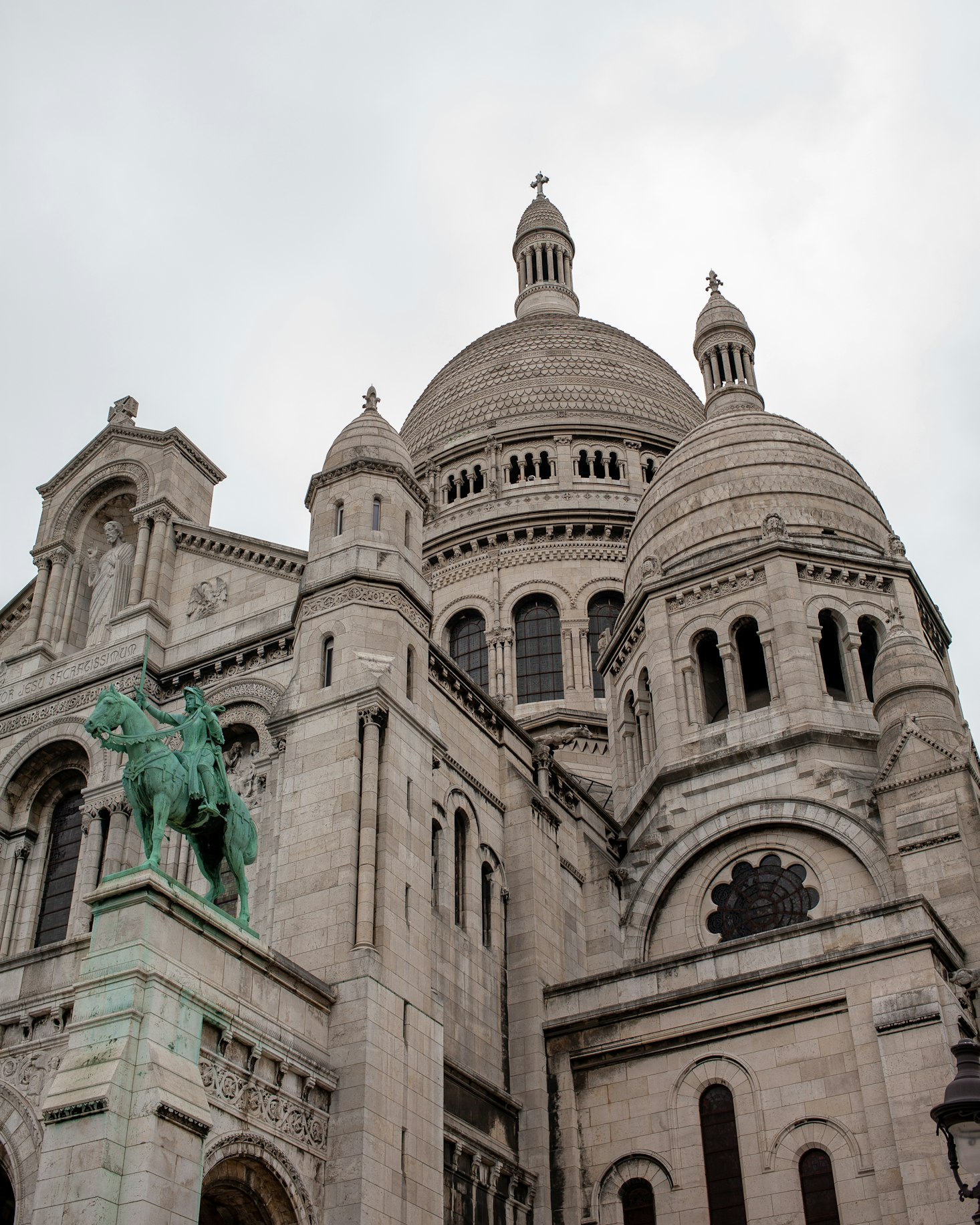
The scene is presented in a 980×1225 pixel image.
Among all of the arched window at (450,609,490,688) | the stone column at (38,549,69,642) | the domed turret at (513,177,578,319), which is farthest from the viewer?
the domed turret at (513,177,578,319)

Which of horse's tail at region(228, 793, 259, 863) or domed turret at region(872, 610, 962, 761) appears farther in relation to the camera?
domed turret at region(872, 610, 962, 761)

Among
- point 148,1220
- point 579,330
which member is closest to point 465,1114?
point 148,1220

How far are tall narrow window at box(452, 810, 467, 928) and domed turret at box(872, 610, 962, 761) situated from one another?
9.38 m

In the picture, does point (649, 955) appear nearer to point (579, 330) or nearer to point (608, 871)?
point (608, 871)

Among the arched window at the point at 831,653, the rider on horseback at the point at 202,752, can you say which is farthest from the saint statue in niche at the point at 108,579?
the arched window at the point at 831,653

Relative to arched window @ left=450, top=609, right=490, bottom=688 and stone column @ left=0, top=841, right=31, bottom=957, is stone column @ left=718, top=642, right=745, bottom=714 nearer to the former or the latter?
arched window @ left=450, top=609, right=490, bottom=688

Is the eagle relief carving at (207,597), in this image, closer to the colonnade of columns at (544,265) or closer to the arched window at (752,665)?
the arched window at (752,665)

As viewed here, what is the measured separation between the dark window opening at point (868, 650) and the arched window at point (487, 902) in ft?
36.8

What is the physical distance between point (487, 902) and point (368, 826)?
567 cm

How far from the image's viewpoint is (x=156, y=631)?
3244 centimetres

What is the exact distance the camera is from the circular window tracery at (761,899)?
1271 inches

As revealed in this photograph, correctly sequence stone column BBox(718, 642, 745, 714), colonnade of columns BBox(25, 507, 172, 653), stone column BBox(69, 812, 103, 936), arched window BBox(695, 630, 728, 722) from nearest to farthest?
stone column BBox(69, 812, 103, 936) → colonnade of columns BBox(25, 507, 172, 653) → stone column BBox(718, 642, 745, 714) → arched window BBox(695, 630, 728, 722)

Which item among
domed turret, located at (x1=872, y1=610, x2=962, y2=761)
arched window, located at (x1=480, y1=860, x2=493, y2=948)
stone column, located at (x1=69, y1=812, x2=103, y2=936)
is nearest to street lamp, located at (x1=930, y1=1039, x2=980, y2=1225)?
arched window, located at (x1=480, y1=860, x2=493, y2=948)

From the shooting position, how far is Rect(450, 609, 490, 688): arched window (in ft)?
168
